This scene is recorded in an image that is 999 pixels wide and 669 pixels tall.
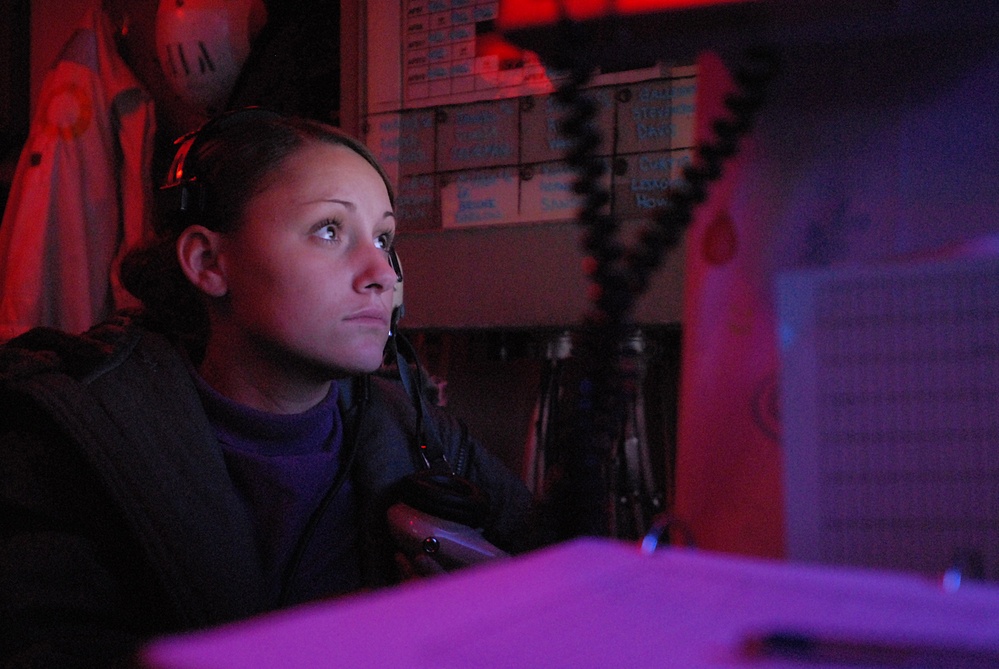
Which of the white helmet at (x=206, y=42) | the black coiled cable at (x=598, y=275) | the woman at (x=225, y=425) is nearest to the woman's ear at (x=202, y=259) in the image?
the woman at (x=225, y=425)

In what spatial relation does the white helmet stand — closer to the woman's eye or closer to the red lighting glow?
the woman's eye

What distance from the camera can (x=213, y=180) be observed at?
3.29ft

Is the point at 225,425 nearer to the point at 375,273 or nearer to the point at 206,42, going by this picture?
the point at 375,273

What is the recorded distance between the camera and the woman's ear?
99cm

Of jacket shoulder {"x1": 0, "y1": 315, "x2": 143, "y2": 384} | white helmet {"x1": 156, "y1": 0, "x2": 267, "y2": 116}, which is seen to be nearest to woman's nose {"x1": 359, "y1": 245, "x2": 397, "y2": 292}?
jacket shoulder {"x1": 0, "y1": 315, "x2": 143, "y2": 384}

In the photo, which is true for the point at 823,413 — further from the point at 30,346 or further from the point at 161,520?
the point at 30,346

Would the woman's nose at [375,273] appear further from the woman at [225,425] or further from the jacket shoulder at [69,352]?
the jacket shoulder at [69,352]

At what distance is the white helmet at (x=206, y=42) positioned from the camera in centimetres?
180

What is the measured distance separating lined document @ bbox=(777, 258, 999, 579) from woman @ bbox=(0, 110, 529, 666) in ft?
1.63

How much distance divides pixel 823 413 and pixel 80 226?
6.26 feet

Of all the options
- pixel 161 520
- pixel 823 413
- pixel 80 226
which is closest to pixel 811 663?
pixel 823 413

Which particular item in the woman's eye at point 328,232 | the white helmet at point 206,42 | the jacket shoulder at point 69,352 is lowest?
the jacket shoulder at point 69,352

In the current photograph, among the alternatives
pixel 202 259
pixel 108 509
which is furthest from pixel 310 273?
pixel 108 509

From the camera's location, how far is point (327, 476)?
951 millimetres
